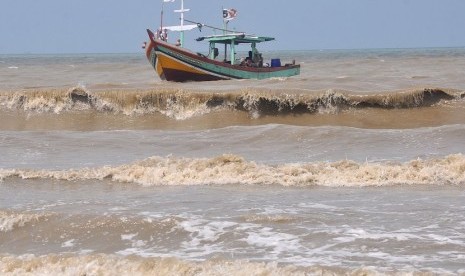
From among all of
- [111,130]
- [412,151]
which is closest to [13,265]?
[412,151]

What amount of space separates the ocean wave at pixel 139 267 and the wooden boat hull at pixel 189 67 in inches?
701

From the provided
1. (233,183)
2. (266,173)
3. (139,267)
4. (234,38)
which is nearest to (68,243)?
(139,267)

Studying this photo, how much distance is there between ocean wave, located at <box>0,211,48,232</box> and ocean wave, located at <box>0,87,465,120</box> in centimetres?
1043

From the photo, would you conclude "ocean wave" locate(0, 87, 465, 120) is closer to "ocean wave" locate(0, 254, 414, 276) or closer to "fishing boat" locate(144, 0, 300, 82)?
"fishing boat" locate(144, 0, 300, 82)

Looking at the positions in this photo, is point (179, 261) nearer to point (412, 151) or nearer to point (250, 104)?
point (412, 151)

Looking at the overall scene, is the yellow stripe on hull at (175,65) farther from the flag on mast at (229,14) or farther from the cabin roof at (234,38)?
the flag on mast at (229,14)

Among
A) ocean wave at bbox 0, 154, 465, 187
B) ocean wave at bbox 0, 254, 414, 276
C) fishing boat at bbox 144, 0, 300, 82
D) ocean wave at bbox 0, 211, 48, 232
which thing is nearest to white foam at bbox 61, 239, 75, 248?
ocean wave at bbox 0, 254, 414, 276

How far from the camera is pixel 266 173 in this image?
1080 centimetres

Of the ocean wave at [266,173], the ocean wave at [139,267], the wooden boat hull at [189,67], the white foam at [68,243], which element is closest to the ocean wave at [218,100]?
the wooden boat hull at [189,67]

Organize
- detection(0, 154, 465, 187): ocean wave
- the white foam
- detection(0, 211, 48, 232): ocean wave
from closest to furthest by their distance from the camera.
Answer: the white foam, detection(0, 211, 48, 232): ocean wave, detection(0, 154, 465, 187): ocean wave

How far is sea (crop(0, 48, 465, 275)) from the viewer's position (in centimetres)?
666

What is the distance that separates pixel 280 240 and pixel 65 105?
13.7 meters

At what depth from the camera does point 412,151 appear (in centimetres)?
1266

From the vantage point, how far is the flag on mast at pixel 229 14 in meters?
26.1
